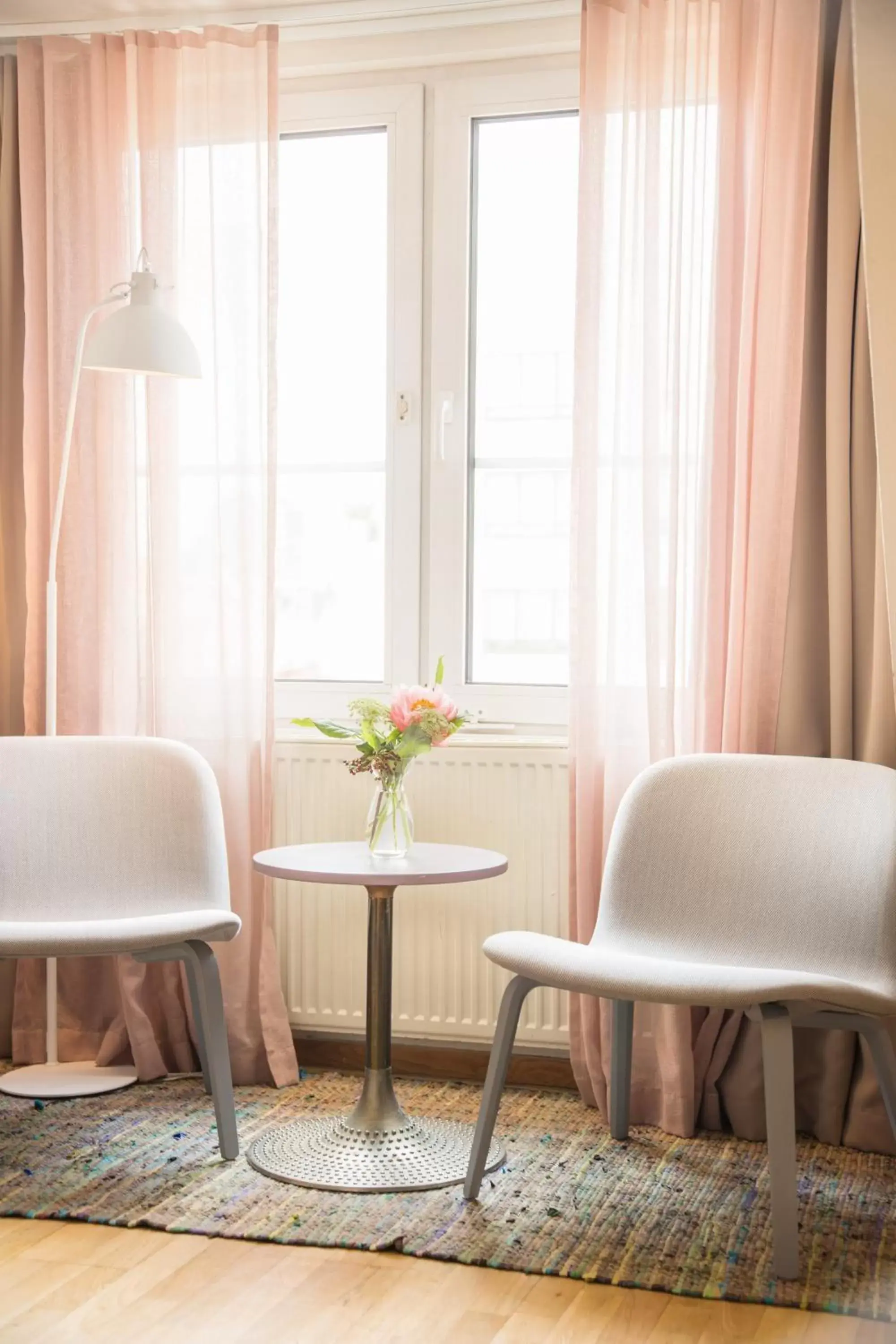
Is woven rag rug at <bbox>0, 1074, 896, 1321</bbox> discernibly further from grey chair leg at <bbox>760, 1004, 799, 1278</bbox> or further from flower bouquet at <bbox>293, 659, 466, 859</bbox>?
flower bouquet at <bbox>293, 659, 466, 859</bbox>

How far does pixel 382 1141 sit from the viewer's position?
272 centimetres

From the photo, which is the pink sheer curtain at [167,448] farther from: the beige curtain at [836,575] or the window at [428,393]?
the beige curtain at [836,575]

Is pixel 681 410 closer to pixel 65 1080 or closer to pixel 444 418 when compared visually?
pixel 444 418

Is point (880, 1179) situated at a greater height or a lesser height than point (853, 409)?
lesser

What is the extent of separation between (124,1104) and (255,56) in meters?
2.25

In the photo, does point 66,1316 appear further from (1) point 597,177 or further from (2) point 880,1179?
(1) point 597,177

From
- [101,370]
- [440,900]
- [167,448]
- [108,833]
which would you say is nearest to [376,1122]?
[440,900]

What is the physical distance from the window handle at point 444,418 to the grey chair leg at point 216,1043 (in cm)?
124

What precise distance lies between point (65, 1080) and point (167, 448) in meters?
1.39

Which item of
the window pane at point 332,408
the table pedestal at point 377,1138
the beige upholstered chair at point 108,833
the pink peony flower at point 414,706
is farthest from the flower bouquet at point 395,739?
the window pane at point 332,408

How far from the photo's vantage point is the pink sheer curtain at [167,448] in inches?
127

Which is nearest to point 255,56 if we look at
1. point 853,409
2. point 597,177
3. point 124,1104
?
point 597,177

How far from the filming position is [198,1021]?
3.09m

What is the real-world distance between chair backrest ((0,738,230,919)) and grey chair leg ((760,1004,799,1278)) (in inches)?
45.4
